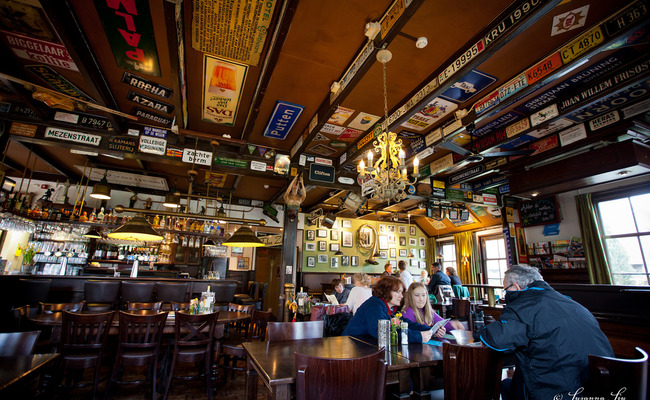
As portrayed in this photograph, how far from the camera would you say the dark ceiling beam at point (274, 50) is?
2.73 m

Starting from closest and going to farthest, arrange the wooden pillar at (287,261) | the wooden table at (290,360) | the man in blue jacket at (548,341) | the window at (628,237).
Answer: the wooden table at (290,360) < the man in blue jacket at (548,341) < the window at (628,237) < the wooden pillar at (287,261)

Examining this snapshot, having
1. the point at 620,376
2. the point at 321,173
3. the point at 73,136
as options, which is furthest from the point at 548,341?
the point at 73,136

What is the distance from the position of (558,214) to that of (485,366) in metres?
7.81

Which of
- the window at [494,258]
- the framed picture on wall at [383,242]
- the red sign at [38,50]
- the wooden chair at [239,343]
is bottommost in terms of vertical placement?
the wooden chair at [239,343]

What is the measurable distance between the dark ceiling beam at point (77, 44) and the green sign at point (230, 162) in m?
1.91

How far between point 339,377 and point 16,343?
6.98 feet

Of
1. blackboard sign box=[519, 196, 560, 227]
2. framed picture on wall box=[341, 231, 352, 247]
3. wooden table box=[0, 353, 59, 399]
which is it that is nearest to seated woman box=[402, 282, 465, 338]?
wooden table box=[0, 353, 59, 399]

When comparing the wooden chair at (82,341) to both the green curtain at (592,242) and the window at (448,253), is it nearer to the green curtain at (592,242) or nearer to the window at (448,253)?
the green curtain at (592,242)

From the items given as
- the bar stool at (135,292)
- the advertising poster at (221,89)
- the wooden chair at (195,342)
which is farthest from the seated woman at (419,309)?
the bar stool at (135,292)

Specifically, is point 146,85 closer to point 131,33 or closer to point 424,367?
point 131,33

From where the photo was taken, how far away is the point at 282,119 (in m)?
5.00

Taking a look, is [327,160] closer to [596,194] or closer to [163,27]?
[163,27]

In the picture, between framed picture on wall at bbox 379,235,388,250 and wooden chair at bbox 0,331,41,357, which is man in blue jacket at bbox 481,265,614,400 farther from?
framed picture on wall at bbox 379,235,388,250

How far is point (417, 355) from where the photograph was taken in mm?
2021
